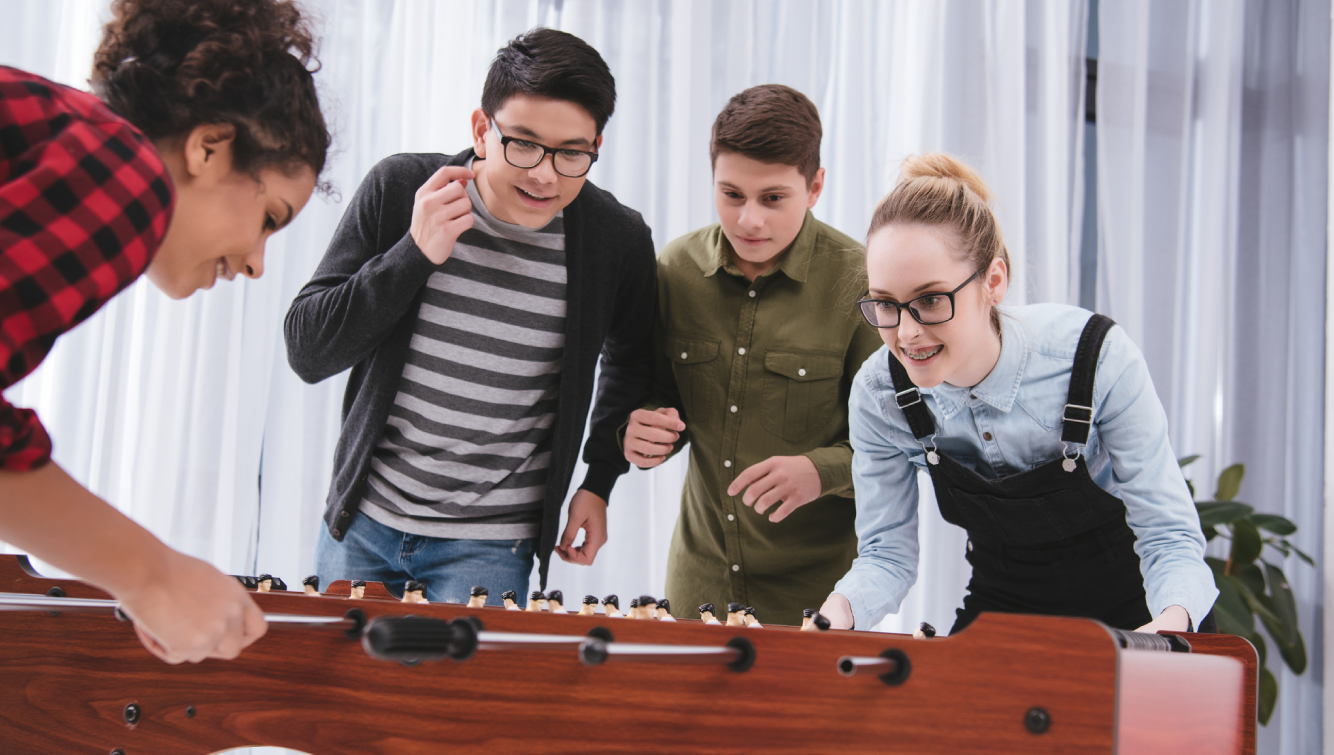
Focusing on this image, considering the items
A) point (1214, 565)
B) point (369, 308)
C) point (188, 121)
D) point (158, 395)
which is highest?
point (188, 121)

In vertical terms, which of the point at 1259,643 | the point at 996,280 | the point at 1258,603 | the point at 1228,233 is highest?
the point at 1228,233

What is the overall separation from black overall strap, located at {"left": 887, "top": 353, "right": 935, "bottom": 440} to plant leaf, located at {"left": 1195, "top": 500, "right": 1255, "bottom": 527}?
171 centimetres

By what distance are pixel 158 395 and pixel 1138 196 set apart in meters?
3.07

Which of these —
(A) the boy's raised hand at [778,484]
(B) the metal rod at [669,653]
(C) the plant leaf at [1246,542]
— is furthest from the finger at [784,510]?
(C) the plant leaf at [1246,542]

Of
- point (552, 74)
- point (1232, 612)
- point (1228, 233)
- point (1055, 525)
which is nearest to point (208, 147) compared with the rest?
point (552, 74)

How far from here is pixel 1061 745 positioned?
0.79 m

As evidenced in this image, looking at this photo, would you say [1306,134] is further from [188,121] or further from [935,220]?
[188,121]

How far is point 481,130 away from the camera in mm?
1688

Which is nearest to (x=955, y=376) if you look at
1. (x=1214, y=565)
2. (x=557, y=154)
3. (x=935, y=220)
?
(x=935, y=220)

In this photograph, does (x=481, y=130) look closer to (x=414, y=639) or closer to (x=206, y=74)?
(x=206, y=74)

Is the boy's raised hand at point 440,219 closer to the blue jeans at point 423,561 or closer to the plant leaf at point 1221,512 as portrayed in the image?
the blue jeans at point 423,561

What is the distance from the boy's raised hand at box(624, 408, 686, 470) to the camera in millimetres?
1711

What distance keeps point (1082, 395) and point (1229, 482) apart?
1.96 meters

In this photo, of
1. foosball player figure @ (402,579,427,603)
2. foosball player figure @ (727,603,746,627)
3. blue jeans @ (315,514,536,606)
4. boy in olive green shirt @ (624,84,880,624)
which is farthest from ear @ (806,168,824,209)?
foosball player figure @ (402,579,427,603)
